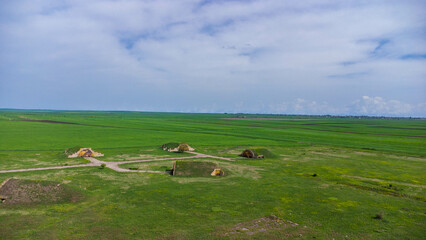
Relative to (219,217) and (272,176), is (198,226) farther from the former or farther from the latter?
(272,176)

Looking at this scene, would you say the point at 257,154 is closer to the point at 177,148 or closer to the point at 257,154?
the point at 257,154

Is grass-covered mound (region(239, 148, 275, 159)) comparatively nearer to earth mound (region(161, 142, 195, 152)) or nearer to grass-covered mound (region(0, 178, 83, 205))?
earth mound (region(161, 142, 195, 152))

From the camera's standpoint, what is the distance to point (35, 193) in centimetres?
2205

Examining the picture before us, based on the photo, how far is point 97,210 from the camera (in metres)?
20.3

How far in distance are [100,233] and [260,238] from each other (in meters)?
9.87

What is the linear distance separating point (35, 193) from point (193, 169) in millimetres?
16066

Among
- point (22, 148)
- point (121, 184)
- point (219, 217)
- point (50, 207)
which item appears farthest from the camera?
point (22, 148)

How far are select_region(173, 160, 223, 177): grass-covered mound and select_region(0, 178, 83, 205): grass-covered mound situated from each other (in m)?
11.8

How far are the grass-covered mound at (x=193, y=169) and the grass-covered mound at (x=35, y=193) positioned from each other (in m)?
11.8

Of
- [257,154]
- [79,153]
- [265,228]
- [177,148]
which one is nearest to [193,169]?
[265,228]

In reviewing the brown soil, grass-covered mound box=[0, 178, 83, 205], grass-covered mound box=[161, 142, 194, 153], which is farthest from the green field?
grass-covered mound box=[161, 142, 194, 153]

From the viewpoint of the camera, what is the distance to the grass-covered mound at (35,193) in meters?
21.4

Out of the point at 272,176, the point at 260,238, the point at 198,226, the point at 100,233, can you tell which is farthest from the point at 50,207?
the point at 272,176

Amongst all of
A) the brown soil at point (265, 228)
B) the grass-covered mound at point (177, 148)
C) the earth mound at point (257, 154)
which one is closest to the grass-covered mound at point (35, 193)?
the brown soil at point (265, 228)
